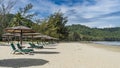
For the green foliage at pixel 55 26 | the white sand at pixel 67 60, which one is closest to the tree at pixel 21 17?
the green foliage at pixel 55 26

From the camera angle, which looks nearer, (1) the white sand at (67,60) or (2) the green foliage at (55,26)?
(1) the white sand at (67,60)

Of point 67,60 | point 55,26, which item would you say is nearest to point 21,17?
point 55,26

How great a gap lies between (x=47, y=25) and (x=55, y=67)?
249 feet

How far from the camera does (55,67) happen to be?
11305 mm

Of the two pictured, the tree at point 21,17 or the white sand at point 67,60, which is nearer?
the white sand at point 67,60

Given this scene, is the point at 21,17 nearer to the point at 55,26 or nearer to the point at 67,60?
the point at 55,26

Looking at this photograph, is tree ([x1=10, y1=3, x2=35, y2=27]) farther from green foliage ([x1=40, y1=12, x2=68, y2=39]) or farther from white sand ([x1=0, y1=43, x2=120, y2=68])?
white sand ([x1=0, y1=43, x2=120, y2=68])

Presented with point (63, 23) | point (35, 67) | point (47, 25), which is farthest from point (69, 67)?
point (63, 23)

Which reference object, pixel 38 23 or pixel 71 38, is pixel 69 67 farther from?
pixel 71 38

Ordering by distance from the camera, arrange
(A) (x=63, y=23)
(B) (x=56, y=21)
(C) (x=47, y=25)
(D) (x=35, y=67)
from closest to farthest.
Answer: (D) (x=35, y=67)
(C) (x=47, y=25)
(B) (x=56, y=21)
(A) (x=63, y=23)

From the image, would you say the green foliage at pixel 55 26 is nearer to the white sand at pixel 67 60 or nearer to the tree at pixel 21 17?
the tree at pixel 21 17

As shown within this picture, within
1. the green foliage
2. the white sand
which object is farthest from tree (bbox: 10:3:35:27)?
the white sand

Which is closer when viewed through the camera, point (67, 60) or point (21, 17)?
point (67, 60)

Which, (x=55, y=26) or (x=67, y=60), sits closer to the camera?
(x=67, y=60)
